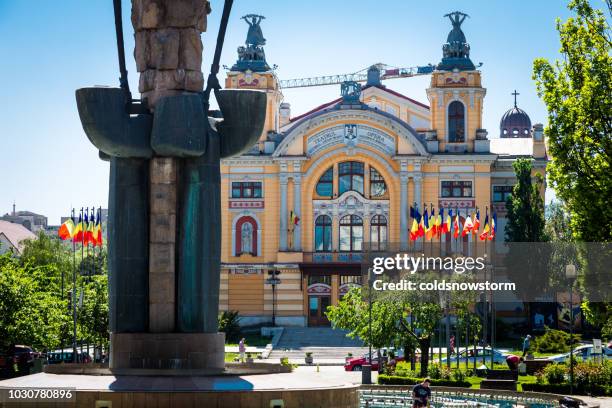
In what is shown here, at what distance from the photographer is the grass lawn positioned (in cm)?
8003

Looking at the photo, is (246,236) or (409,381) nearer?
(409,381)

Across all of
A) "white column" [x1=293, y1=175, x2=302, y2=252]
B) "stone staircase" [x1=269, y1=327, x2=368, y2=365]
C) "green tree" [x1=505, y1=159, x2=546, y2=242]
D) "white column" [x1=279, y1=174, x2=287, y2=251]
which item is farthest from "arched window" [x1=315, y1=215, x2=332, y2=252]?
"green tree" [x1=505, y1=159, x2=546, y2=242]

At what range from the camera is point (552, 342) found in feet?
218

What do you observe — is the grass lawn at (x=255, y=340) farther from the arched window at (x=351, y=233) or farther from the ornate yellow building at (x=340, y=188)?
the arched window at (x=351, y=233)

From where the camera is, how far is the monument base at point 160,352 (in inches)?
1105

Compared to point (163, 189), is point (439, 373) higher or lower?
lower

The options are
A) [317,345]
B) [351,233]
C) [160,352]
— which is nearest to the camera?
[160,352]

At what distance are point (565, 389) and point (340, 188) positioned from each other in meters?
45.7

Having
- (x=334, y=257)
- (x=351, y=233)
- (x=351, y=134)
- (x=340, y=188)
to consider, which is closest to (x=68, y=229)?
(x=334, y=257)

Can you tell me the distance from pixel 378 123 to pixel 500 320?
15.7m

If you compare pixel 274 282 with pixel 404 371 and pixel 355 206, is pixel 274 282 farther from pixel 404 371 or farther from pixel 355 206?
pixel 404 371

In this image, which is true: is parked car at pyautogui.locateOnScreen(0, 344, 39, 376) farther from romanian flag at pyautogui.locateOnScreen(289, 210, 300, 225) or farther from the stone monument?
romanian flag at pyautogui.locateOnScreen(289, 210, 300, 225)

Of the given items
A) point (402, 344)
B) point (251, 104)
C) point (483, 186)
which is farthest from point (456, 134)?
point (251, 104)

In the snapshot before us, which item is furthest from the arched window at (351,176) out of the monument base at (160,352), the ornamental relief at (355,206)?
the monument base at (160,352)
